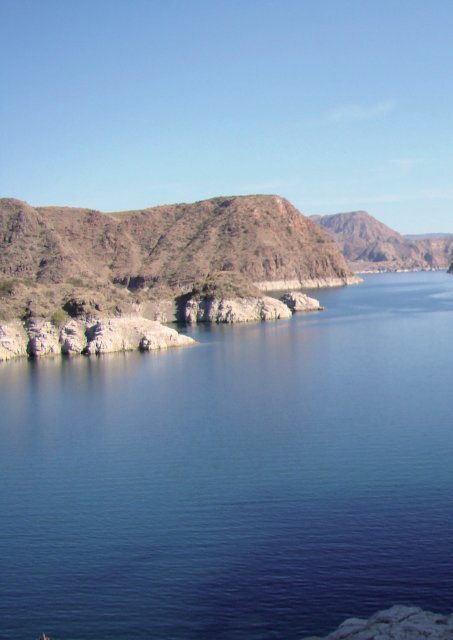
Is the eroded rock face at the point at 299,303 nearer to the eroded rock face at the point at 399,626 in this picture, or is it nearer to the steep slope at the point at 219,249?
the steep slope at the point at 219,249

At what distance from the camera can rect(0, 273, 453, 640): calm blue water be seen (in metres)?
17.3

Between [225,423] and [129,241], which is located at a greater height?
[129,241]

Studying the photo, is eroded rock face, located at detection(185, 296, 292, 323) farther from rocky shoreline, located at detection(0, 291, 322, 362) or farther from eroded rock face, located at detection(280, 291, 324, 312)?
rocky shoreline, located at detection(0, 291, 322, 362)

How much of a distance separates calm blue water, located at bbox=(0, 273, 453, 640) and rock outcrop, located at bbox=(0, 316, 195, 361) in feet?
53.1

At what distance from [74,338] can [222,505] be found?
44939mm

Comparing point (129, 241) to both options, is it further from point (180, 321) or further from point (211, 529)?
point (211, 529)

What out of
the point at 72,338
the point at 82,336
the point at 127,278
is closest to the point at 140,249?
the point at 127,278

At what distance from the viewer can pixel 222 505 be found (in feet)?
78.4

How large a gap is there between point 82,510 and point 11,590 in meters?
5.61

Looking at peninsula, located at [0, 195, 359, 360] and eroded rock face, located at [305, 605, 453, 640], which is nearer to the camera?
eroded rock face, located at [305, 605, 453, 640]

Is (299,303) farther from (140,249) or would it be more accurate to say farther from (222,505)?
(222,505)

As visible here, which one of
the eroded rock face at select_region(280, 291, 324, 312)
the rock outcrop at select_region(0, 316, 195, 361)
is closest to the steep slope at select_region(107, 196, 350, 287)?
the eroded rock face at select_region(280, 291, 324, 312)

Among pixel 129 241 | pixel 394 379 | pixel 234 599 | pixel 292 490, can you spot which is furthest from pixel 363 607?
pixel 129 241

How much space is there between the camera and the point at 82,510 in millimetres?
24234
